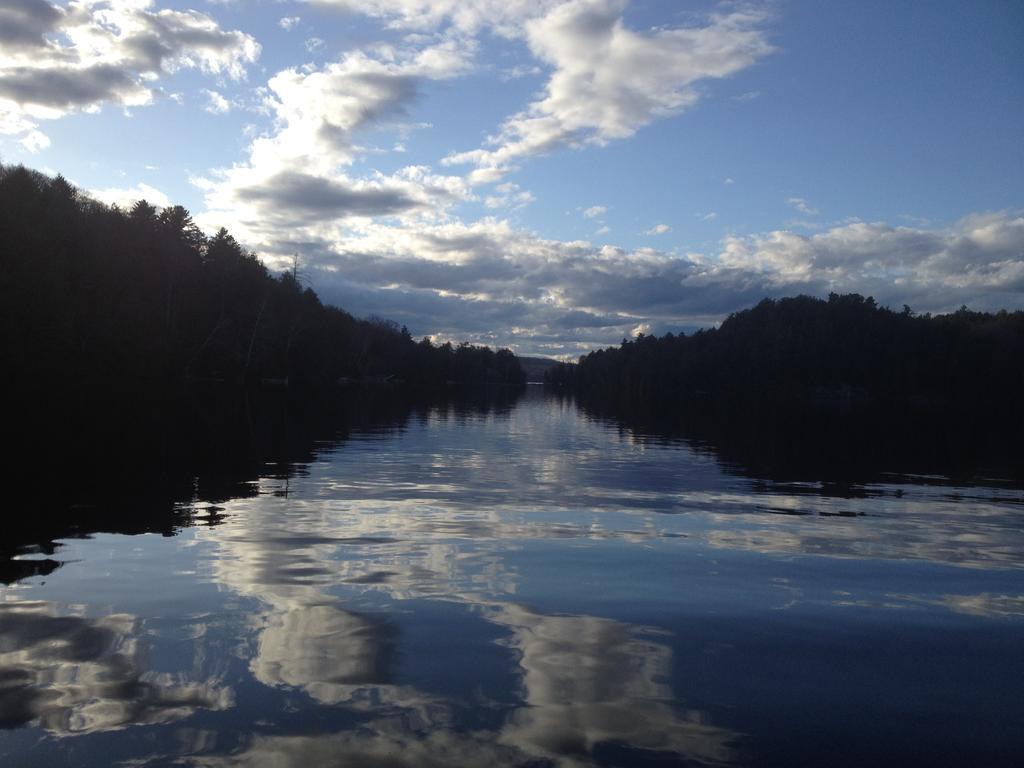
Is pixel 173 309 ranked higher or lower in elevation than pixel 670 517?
higher

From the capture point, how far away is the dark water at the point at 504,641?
5270mm

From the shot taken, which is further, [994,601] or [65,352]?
[65,352]

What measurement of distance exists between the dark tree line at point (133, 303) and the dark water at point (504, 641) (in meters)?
37.2

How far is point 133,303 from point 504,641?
63817mm

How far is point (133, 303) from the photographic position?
6247cm

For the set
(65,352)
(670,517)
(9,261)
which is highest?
(9,261)

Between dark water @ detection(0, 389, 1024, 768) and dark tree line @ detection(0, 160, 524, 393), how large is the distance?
37181 mm

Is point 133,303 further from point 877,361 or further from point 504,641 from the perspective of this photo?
point 877,361

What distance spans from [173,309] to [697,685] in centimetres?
8073

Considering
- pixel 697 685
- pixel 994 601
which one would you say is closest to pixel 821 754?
pixel 697 685

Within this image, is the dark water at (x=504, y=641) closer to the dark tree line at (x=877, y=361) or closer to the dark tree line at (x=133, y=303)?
the dark tree line at (x=133, y=303)

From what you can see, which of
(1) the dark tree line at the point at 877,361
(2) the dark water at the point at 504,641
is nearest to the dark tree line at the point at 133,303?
(2) the dark water at the point at 504,641

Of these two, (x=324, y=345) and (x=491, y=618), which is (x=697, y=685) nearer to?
(x=491, y=618)

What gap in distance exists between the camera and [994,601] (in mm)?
9273
